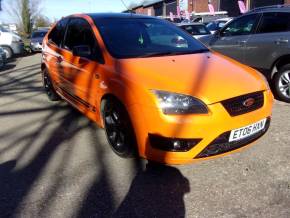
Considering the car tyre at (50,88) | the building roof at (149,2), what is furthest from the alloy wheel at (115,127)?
the building roof at (149,2)

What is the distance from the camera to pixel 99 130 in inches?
196

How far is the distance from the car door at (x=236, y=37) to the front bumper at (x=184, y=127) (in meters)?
3.70

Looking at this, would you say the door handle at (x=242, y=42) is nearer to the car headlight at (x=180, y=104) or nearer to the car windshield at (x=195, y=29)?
the car headlight at (x=180, y=104)

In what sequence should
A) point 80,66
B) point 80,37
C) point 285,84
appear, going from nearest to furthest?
point 80,66 → point 80,37 → point 285,84

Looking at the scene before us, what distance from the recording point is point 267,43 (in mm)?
6152

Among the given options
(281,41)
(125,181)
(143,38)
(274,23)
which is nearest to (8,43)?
(274,23)

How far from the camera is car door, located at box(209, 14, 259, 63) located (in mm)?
6668

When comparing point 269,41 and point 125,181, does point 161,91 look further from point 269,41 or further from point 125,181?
point 269,41

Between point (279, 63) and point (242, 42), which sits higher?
Result: point (242, 42)

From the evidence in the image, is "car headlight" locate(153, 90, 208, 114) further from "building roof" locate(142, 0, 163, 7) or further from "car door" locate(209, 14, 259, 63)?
"building roof" locate(142, 0, 163, 7)

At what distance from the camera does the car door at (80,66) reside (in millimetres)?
4227

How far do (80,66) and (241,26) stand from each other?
3818 millimetres

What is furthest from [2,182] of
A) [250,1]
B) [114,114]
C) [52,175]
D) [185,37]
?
[250,1]

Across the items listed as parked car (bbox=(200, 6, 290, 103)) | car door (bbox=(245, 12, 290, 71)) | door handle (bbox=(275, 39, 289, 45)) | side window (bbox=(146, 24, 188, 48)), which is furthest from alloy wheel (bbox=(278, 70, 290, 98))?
side window (bbox=(146, 24, 188, 48))
